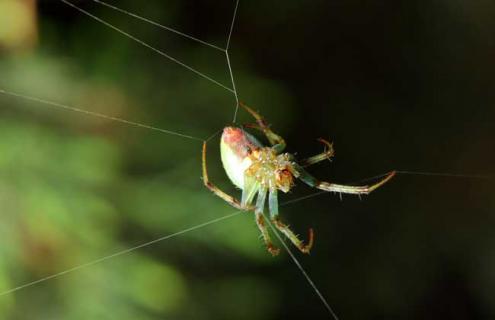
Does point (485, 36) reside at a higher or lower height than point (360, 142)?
higher

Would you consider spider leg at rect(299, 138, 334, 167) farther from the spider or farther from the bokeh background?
the bokeh background

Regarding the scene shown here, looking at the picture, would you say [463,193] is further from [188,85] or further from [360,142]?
[188,85]

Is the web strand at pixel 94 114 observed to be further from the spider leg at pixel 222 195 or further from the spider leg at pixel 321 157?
the spider leg at pixel 321 157

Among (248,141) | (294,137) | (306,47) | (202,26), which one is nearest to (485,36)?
(306,47)

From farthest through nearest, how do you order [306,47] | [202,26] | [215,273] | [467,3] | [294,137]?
[467,3]
[306,47]
[294,137]
[202,26]
[215,273]

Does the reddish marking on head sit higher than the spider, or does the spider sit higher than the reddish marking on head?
the reddish marking on head

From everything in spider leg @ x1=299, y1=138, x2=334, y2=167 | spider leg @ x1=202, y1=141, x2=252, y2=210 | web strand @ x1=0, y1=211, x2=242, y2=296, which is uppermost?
spider leg @ x1=299, y1=138, x2=334, y2=167

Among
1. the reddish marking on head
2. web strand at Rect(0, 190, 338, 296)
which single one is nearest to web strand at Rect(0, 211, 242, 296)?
web strand at Rect(0, 190, 338, 296)
